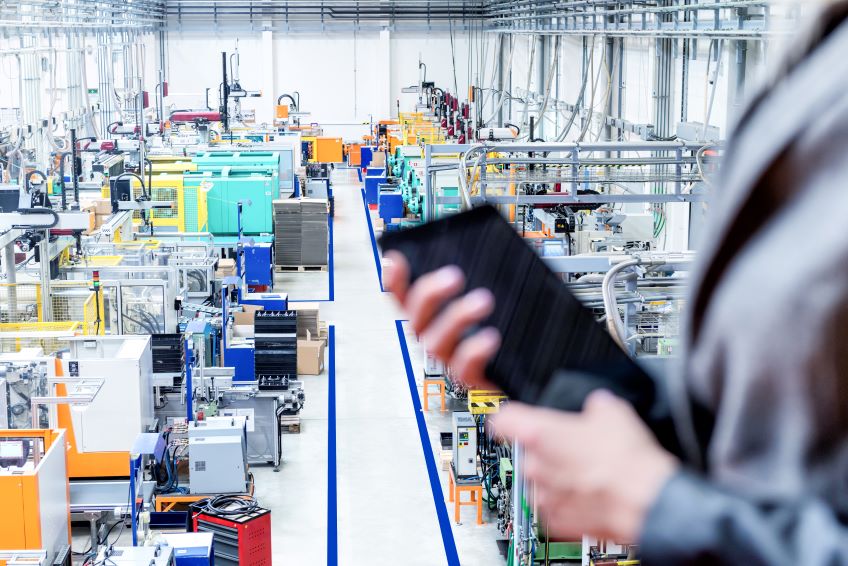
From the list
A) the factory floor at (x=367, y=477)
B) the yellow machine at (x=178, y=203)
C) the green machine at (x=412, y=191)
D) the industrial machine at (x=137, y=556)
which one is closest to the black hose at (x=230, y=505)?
the factory floor at (x=367, y=477)

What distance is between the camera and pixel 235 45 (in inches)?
1152

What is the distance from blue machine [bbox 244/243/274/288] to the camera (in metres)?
15.0

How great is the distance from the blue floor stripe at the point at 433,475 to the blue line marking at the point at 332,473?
2.73ft

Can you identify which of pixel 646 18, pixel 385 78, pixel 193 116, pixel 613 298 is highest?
pixel 385 78

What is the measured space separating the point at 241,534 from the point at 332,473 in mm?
2415

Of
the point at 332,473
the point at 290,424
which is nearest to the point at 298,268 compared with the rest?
the point at 290,424

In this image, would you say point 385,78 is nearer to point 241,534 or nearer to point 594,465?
point 241,534

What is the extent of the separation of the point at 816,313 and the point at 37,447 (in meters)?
6.37

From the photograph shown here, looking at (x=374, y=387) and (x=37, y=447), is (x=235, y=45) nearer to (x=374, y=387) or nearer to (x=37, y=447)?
(x=374, y=387)

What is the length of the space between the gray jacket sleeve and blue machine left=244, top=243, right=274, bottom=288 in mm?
14524

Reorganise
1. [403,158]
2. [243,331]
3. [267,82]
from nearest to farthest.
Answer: [243,331] → [403,158] → [267,82]

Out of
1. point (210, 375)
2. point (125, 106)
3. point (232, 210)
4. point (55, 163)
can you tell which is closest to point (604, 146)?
point (210, 375)

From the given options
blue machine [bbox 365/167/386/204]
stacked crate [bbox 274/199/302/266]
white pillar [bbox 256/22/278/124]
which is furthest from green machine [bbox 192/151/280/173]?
white pillar [bbox 256/22/278/124]

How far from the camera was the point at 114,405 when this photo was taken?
802cm
